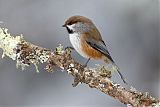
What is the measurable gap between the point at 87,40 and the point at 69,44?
2.08 metres

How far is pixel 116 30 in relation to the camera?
21.3 feet

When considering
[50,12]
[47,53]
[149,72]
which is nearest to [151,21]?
[149,72]

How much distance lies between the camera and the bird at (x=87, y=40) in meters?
3.94

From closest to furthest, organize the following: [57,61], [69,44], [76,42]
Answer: [57,61] → [76,42] → [69,44]

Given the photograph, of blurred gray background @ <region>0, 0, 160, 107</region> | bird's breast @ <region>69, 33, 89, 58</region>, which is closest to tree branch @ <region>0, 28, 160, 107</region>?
bird's breast @ <region>69, 33, 89, 58</region>

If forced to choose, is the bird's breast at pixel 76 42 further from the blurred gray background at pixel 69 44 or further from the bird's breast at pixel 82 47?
the blurred gray background at pixel 69 44

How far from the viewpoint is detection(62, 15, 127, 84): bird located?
3939 mm

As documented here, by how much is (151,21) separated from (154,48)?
0.39 meters

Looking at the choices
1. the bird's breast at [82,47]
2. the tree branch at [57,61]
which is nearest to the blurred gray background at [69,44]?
the bird's breast at [82,47]

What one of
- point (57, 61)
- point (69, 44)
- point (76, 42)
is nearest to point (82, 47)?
point (76, 42)

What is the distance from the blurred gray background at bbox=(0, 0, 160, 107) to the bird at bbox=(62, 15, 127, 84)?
189 centimetres

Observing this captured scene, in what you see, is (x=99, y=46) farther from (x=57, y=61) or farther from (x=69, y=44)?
(x=69, y=44)

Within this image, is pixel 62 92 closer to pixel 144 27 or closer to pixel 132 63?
pixel 132 63

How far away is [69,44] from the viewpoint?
6.05m
